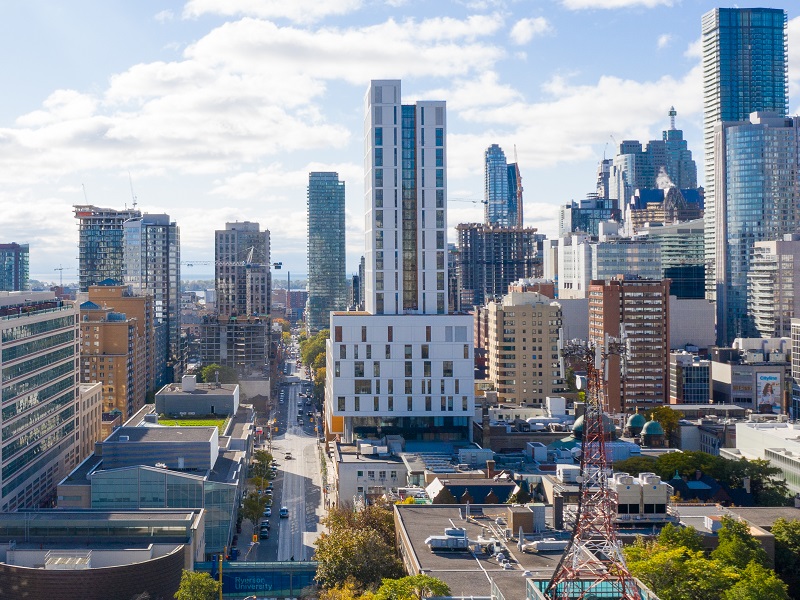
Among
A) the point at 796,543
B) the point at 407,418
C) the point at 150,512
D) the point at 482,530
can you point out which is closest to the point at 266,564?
the point at 150,512

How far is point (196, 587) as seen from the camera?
60.8 m

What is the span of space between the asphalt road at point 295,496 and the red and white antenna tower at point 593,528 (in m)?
42.0

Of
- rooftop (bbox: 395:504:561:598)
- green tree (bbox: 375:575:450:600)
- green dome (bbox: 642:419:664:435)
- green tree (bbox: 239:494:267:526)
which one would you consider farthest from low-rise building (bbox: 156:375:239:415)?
green tree (bbox: 375:575:450:600)

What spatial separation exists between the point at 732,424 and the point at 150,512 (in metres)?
79.5

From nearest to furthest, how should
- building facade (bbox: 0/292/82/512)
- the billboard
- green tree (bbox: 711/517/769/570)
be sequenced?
green tree (bbox: 711/517/769/570) → building facade (bbox: 0/292/82/512) → the billboard

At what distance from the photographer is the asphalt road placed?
89.8 meters

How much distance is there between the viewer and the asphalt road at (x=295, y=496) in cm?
8984

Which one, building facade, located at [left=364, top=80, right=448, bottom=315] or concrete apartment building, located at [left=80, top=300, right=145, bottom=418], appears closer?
building facade, located at [left=364, top=80, right=448, bottom=315]

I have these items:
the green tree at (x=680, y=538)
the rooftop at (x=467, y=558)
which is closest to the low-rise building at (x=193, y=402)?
the rooftop at (x=467, y=558)

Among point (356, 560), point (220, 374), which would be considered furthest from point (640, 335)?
point (356, 560)

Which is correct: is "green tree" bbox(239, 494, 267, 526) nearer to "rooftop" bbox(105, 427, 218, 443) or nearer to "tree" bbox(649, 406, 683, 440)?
"rooftop" bbox(105, 427, 218, 443)

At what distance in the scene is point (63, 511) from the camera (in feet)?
245

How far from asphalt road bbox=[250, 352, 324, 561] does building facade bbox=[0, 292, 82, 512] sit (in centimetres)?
2169

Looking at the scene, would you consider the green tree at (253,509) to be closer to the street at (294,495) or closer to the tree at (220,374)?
the street at (294,495)
